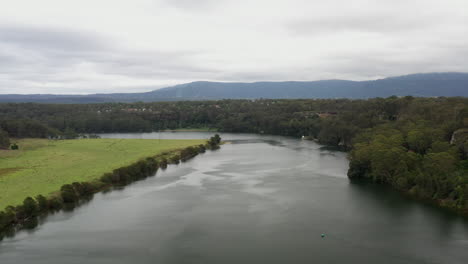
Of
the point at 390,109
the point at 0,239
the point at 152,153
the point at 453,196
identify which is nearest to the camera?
the point at 0,239

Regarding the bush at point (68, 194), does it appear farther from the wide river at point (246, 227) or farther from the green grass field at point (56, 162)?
the wide river at point (246, 227)

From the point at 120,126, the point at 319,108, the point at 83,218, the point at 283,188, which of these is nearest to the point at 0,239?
the point at 83,218

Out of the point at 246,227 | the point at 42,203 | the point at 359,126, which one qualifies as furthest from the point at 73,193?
the point at 359,126

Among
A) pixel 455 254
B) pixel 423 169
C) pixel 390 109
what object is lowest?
pixel 455 254

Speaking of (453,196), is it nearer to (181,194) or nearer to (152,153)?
(181,194)

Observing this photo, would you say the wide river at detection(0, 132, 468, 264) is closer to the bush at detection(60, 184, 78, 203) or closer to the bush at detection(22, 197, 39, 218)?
the bush at detection(22, 197, 39, 218)

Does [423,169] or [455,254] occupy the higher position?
[423,169]

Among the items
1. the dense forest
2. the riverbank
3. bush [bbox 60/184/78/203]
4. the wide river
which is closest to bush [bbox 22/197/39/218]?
the riverbank
